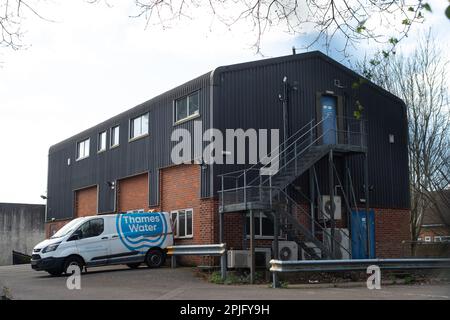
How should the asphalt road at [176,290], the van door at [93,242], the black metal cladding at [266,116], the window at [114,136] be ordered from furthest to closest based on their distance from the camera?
1. the window at [114,136]
2. the black metal cladding at [266,116]
3. the van door at [93,242]
4. the asphalt road at [176,290]

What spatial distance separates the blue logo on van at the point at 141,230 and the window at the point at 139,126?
19.0 ft

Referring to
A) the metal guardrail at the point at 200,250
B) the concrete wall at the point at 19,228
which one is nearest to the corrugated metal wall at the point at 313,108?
the metal guardrail at the point at 200,250

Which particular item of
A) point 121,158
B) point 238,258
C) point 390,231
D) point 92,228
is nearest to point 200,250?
point 238,258

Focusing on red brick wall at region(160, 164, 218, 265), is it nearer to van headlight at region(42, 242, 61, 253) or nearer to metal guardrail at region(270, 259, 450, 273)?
van headlight at region(42, 242, 61, 253)

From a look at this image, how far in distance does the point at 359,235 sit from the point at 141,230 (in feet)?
28.9

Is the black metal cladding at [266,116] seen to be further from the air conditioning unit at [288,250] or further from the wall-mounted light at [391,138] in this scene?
the air conditioning unit at [288,250]

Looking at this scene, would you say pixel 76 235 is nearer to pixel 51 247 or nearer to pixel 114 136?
pixel 51 247

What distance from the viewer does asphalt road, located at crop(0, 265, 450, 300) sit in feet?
42.9

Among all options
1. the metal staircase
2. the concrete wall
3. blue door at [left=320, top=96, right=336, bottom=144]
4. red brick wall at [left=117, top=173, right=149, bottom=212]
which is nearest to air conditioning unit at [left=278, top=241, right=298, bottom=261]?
the metal staircase

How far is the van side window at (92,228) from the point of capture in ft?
67.9

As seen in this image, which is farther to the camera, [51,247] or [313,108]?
[313,108]

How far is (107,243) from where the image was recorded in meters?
21.0

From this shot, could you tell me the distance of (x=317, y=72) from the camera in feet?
81.7
